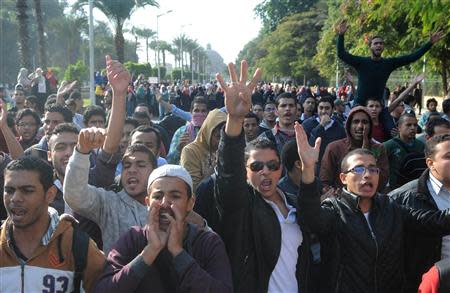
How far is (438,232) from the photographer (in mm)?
3637

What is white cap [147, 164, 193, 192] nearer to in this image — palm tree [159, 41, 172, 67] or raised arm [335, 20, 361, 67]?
raised arm [335, 20, 361, 67]

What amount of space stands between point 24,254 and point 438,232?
8.12 feet

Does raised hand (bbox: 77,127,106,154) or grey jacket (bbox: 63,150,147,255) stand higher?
raised hand (bbox: 77,127,106,154)

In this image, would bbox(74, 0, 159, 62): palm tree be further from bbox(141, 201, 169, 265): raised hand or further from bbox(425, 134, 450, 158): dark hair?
bbox(141, 201, 169, 265): raised hand

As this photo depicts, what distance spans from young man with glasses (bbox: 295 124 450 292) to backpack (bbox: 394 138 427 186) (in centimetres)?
156

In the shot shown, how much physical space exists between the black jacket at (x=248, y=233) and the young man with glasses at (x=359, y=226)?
0.52ft

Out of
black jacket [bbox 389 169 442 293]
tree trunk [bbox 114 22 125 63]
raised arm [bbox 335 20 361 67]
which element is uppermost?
tree trunk [bbox 114 22 125 63]

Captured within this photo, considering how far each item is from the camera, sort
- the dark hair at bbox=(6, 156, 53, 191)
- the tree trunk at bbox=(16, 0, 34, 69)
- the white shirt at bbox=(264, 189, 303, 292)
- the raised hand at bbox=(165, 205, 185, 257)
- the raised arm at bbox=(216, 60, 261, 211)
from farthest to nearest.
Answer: the tree trunk at bbox=(16, 0, 34, 69), the white shirt at bbox=(264, 189, 303, 292), the raised arm at bbox=(216, 60, 261, 211), the dark hair at bbox=(6, 156, 53, 191), the raised hand at bbox=(165, 205, 185, 257)

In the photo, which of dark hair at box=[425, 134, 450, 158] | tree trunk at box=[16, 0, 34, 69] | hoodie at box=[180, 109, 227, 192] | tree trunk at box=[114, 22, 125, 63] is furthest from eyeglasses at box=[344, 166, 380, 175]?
tree trunk at box=[114, 22, 125, 63]

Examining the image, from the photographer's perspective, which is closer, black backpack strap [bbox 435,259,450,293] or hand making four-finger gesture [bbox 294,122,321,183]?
black backpack strap [bbox 435,259,450,293]

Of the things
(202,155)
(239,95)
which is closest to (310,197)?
(239,95)

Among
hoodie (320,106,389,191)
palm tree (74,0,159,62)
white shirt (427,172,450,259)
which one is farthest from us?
palm tree (74,0,159,62)

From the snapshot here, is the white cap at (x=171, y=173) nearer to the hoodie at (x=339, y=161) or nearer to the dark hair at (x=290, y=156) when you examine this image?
the dark hair at (x=290, y=156)

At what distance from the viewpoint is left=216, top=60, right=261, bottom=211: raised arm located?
3.19 meters
